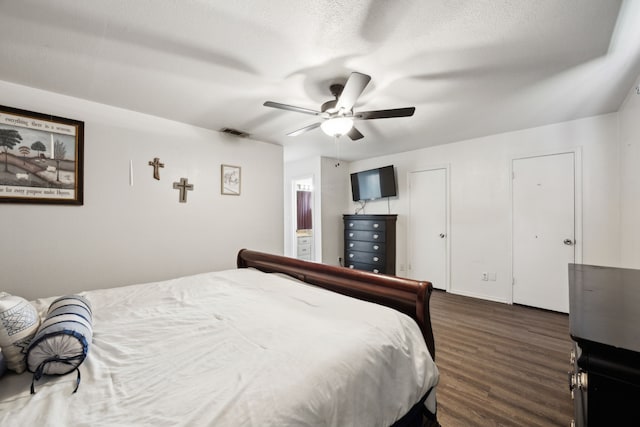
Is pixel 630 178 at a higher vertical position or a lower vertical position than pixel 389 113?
lower

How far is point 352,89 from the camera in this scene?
179cm

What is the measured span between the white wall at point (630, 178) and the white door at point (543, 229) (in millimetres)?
414

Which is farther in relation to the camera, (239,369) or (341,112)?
(341,112)

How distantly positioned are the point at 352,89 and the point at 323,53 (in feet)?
0.99

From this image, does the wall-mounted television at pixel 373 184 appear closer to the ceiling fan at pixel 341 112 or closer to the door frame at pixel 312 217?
the door frame at pixel 312 217

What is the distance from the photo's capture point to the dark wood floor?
1.57m

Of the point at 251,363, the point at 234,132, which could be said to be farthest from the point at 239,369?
the point at 234,132

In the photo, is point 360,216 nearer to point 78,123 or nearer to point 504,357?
point 504,357

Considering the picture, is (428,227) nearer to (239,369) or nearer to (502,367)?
(502,367)

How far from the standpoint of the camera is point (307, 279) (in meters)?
2.00

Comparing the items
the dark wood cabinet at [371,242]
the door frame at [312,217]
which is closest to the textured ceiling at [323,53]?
the dark wood cabinet at [371,242]

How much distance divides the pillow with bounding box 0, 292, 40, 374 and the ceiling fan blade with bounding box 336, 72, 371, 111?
194 centimetres

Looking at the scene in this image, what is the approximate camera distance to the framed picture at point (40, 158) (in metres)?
2.13

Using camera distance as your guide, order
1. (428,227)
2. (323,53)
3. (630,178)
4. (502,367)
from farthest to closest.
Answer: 1. (428,227)
2. (630,178)
3. (502,367)
4. (323,53)
